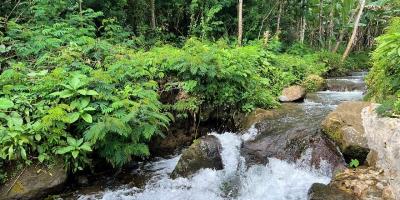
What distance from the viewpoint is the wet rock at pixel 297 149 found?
7402 mm

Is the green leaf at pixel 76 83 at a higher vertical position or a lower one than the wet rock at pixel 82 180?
higher

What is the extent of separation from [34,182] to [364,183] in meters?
5.82

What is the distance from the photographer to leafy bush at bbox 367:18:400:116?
6.52 metres

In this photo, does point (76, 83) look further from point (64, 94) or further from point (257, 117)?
point (257, 117)

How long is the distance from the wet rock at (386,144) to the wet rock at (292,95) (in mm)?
4629

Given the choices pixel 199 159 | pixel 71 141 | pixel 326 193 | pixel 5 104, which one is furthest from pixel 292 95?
pixel 5 104

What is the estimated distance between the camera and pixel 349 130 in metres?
7.16

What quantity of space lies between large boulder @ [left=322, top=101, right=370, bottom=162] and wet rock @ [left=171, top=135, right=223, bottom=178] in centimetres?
238

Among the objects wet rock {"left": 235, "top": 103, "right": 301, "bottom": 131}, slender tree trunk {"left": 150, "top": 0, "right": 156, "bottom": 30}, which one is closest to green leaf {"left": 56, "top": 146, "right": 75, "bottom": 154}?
wet rock {"left": 235, "top": 103, "right": 301, "bottom": 131}

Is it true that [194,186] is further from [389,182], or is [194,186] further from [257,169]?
[389,182]

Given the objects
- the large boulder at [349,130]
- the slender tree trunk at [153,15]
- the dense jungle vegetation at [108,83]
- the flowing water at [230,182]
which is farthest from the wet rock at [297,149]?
the slender tree trunk at [153,15]

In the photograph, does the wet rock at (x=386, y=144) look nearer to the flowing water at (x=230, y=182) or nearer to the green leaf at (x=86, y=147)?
the flowing water at (x=230, y=182)

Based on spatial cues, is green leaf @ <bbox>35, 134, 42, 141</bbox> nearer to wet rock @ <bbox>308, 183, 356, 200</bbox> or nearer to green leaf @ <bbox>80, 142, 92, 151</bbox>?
green leaf @ <bbox>80, 142, 92, 151</bbox>

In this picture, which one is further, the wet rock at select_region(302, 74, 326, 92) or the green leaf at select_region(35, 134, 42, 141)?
the wet rock at select_region(302, 74, 326, 92)
